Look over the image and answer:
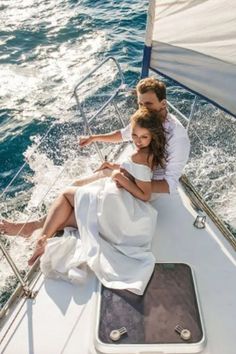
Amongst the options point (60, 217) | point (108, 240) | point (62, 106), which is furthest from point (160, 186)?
point (62, 106)

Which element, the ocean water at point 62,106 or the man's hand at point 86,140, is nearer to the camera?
the man's hand at point 86,140

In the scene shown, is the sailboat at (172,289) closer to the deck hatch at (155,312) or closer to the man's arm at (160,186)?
the deck hatch at (155,312)

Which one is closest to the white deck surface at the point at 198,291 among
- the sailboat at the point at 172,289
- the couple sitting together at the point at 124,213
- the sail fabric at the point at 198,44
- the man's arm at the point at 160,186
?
the sailboat at the point at 172,289

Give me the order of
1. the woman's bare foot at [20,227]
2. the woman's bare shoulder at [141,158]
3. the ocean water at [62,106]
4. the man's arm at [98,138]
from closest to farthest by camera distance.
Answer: the woman's bare shoulder at [141,158] < the woman's bare foot at [20,227] < the man's arm at [98,138] < the ocean water at [62,106]

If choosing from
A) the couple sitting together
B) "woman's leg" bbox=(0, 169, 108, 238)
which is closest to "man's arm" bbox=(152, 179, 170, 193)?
the couple sitting together

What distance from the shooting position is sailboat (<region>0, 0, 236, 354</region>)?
231 centimetres

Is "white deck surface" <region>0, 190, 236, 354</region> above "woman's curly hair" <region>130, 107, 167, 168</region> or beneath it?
beneath

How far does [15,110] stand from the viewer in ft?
19.6

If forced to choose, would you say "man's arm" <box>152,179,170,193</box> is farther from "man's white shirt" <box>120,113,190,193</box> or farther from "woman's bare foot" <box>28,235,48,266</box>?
"woman's bare foot" <box>28,235,48,266</box>

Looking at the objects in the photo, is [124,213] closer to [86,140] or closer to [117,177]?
[117,177]

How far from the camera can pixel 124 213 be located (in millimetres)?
2791

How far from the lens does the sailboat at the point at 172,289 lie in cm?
231

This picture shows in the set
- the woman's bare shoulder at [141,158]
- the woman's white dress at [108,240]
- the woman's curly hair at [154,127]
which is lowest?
the woman's white dress at [108,240]

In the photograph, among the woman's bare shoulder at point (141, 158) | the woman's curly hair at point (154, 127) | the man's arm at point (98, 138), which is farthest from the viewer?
the man's arm at point (98, 138)
